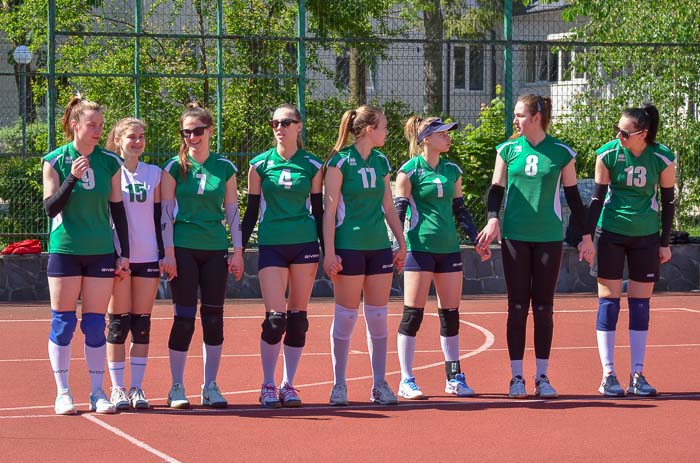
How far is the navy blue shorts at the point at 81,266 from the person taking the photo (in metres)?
7.73

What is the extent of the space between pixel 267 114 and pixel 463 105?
2.62 meters

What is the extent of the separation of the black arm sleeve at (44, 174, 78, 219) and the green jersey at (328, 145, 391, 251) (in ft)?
5.78

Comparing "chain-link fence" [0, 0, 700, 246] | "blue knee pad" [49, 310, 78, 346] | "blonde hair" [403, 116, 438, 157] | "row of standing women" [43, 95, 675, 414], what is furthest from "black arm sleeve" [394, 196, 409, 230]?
"chain-link fence" [0, 0, 700, 246]

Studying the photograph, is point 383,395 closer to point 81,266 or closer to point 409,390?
point 409,390

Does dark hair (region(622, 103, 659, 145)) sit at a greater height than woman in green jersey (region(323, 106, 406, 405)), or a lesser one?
greater

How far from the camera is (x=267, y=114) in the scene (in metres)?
15.6

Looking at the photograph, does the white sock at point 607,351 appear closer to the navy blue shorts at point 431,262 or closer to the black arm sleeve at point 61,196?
the navy blue shorts at point 431,262

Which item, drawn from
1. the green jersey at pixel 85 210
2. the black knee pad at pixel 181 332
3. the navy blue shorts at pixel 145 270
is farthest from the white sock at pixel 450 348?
the green jersey at pixel 85 210

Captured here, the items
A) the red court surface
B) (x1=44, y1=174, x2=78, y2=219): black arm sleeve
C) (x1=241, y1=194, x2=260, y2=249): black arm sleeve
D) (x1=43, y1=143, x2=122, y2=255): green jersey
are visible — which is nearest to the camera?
the red court surface

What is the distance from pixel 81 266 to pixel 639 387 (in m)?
4.03

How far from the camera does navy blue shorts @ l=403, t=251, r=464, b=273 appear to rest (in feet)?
28.2

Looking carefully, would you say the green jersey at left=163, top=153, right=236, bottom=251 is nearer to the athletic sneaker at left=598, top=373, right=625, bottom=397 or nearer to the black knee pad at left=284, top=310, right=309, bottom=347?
the black knee pad at left=284, top=310, right=309, bottom=347

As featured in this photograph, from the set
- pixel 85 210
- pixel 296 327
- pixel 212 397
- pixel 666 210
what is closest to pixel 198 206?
pixel 85 210

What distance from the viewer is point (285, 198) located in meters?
8.12
